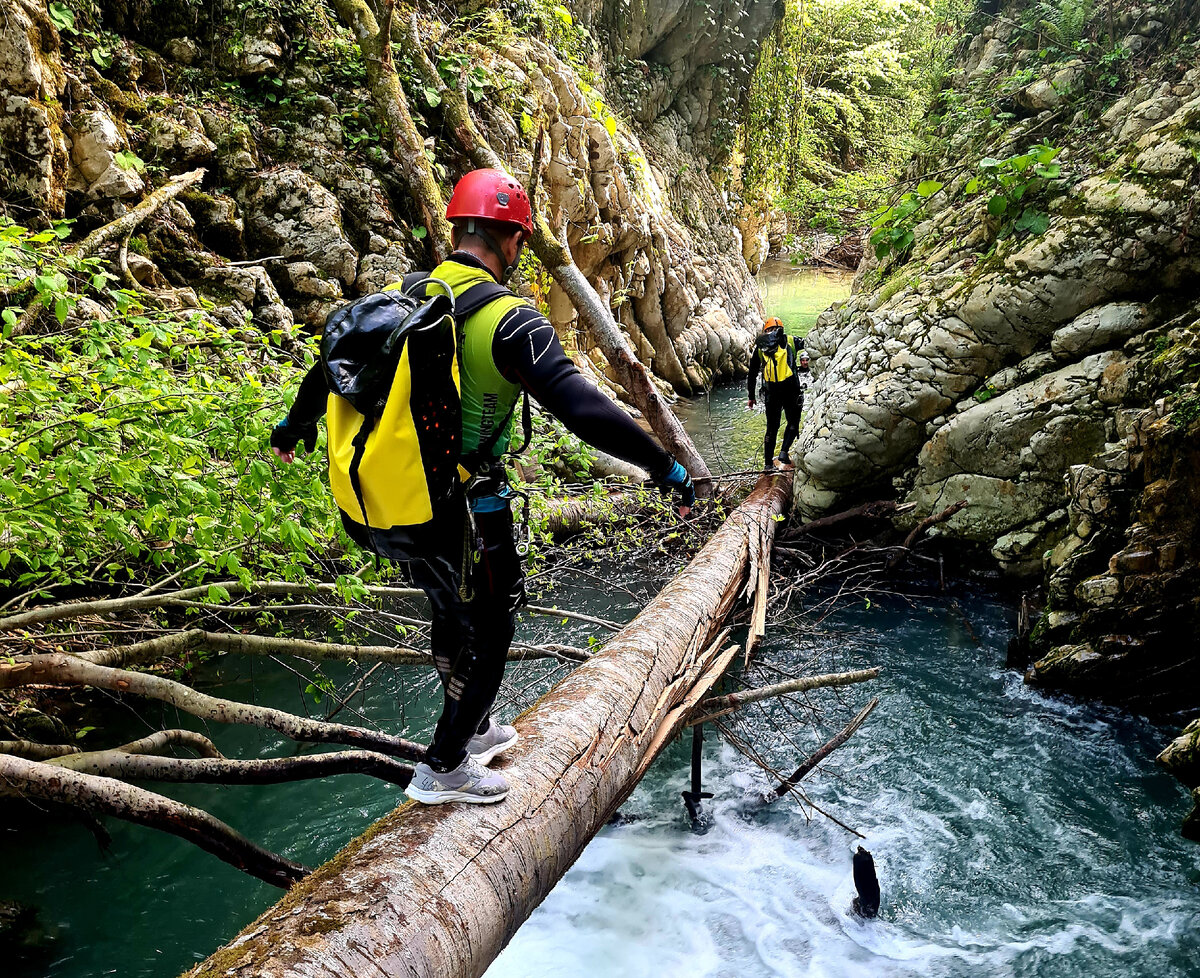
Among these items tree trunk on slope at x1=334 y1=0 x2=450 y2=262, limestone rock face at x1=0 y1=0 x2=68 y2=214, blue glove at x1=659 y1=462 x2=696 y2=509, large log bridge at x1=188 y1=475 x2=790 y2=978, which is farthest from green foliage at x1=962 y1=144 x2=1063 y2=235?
limestone rock face at x1=0 y1=0 x2=68 y2=214

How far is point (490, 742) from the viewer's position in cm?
283

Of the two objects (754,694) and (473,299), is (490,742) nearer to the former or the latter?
(473,299)

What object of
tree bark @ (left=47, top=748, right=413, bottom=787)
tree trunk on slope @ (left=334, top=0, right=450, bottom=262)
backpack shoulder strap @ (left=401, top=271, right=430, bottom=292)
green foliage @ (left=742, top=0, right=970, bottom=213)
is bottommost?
tree bark @ (left=47, top=748, right=413, bottom=787)

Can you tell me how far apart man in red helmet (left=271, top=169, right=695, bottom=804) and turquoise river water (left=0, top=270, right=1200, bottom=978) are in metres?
2.29

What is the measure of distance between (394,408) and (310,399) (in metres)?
0.69

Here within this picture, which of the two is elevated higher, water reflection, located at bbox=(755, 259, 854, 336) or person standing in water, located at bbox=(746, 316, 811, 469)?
water reflection, located at bbox=(755, 259, 854, 336)

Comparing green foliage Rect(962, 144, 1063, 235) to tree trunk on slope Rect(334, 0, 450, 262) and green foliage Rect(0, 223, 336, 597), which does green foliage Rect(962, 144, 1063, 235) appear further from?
green foliage Rect(0, 223, 336, 597)

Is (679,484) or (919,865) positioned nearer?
(679,484)

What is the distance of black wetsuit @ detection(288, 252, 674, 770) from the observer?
2.18 m

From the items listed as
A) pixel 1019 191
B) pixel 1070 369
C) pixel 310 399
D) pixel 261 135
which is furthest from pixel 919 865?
pixel 261 135

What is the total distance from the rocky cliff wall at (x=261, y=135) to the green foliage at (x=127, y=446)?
1282mm

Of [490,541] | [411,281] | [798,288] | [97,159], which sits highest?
[798,288]

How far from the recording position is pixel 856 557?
28.2ft

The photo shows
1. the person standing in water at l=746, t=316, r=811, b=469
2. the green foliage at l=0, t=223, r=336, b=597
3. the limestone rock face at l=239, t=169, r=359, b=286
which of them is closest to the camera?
the green foliage at l=0, t=223, r=336, b=597
